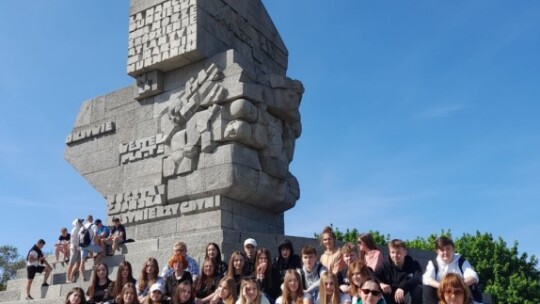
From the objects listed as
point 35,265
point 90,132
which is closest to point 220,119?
point 90,132

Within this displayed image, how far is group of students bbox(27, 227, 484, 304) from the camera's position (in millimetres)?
7207

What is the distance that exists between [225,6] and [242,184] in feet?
17.9

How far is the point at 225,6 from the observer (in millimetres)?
16344

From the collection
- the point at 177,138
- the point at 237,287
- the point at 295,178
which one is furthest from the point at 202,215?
the point at 237,287

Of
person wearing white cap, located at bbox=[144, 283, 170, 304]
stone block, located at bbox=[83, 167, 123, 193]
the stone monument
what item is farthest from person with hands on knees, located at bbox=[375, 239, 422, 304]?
stone block, located at bbox=[83, 167, 123, 193]

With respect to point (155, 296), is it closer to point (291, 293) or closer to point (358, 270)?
point (291, 293)

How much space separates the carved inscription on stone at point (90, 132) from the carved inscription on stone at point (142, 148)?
0.90 metres

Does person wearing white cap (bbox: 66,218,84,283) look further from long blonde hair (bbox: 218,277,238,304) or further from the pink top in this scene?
the pink top

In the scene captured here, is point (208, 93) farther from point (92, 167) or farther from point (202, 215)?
point (92, 167)

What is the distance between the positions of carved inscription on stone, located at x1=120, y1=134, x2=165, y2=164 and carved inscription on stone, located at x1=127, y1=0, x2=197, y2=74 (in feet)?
6.61

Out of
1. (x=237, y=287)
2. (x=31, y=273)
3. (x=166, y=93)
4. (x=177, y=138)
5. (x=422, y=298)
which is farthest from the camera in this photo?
(x=166, y=93)

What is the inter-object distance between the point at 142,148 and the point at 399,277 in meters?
9.66

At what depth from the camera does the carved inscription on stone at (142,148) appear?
1542 cm

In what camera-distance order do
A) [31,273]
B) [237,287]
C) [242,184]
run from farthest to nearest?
1. [242,184]
2. [31,273]
3. [237,287]
